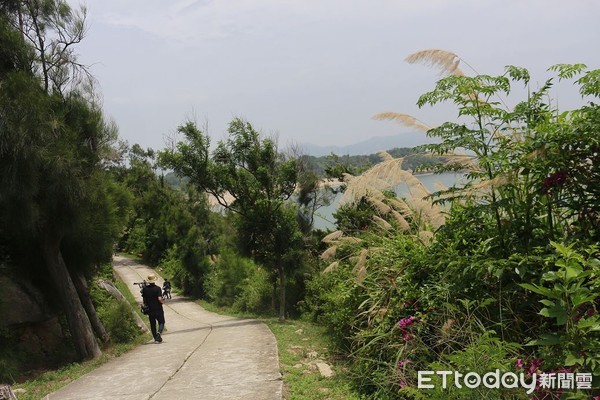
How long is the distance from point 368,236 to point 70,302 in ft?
21.3

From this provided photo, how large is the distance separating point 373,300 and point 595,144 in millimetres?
2944

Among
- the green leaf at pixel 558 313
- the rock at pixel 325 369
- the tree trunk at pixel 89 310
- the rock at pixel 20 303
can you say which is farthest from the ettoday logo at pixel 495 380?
the rock at pixel 20 303

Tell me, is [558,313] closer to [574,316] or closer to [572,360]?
[574,316]

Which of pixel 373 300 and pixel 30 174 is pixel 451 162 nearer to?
pixel 373 300

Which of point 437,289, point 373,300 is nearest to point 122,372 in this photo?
point 373,300

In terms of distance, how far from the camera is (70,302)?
32.0ft

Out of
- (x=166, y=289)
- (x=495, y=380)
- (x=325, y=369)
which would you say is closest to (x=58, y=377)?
(x=325, y=369)

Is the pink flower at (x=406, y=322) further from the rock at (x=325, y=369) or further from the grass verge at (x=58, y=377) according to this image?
the grass verge at (x=58, y=377)

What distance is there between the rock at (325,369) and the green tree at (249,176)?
881 centimetres

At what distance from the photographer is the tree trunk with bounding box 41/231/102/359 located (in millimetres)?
9625

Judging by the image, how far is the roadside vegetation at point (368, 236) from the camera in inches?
141

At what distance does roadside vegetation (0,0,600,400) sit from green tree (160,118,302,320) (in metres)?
0.06

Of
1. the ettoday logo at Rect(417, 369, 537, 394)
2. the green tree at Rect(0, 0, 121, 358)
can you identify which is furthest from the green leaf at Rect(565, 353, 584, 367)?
the green tree at Rect(0, 0, 121, 358)

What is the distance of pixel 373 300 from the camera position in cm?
564
